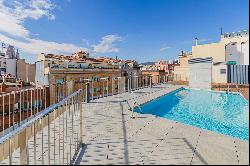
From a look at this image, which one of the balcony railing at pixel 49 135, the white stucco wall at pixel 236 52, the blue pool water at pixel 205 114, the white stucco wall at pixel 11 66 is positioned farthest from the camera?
the white stucco wall at pixel 11 66

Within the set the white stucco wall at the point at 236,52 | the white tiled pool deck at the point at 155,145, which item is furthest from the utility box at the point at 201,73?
the white stucco wall at the point at 236,52

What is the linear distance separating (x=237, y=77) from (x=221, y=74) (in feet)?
5.13

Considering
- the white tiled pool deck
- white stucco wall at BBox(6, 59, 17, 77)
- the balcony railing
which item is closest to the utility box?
the balcony railing

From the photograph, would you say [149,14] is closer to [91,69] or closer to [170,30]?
[170,30]

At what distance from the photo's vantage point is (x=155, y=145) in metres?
4.25

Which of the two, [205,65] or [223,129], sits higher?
[205,65]

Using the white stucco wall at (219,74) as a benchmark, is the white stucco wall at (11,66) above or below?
above

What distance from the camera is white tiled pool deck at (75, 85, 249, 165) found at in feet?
11.6

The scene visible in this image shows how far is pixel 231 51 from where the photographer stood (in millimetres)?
29188

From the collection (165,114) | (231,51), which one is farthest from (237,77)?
(165,114)

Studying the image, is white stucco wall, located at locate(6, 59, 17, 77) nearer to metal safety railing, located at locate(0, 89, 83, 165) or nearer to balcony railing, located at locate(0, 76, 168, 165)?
balcony railing, located at locate(0, 76, 168, 165)

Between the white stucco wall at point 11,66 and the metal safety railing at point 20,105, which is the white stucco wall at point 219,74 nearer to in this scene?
the metal safety railing at point 20,105

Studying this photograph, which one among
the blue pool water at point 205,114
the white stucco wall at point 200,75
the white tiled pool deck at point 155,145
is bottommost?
the blue pool water at point 205,114

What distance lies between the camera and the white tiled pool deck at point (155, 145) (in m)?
3.54
